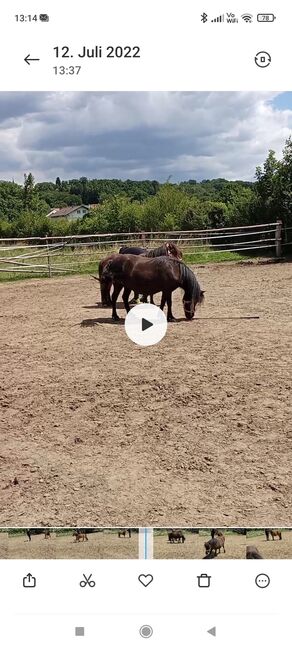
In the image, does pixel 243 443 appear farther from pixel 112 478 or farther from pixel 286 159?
pixel 286 159

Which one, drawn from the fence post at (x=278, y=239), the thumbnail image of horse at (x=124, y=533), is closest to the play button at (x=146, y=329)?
the thumbnail image of horse at (x=124, y=533)

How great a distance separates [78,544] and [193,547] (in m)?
0.38

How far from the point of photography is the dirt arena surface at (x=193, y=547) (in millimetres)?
1528

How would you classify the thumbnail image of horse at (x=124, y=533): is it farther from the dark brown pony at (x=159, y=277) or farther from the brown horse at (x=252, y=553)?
the dark brown pony at (x=159, y=277)

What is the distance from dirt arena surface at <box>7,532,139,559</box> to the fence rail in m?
12.2

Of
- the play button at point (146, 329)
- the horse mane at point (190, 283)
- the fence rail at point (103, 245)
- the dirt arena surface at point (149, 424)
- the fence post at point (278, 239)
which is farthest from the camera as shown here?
the fence post at point (278, 239)

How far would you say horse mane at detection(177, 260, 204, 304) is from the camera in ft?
19.6

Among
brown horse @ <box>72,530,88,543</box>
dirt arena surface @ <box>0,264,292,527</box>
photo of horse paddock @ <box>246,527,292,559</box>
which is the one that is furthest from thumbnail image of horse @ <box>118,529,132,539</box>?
dirt arena surface @ <box>0,264,292,527</box>
